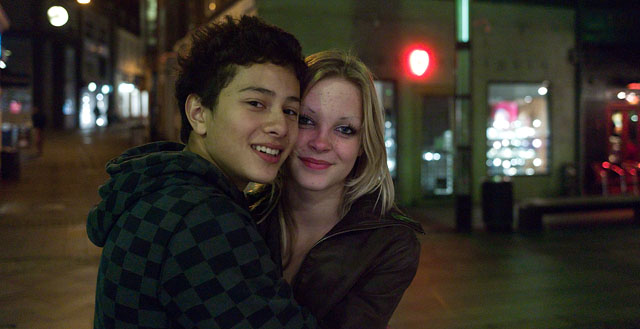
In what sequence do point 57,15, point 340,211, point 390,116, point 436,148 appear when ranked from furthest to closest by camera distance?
point 436,148, point 390,116, point 57,15, point 340,211

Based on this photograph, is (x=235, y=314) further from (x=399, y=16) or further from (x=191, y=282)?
(x=399, y=16)

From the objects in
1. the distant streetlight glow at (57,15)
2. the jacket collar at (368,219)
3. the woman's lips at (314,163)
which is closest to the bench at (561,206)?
the jacket collar at (368,219)

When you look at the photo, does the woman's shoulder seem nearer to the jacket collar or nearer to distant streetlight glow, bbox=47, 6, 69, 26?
the jacket collar

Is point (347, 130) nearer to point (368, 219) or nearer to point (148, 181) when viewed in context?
point (368, 219)

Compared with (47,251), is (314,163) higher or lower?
higher

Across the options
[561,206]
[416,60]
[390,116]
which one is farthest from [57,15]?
[561,206]

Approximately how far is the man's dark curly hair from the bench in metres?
9.63

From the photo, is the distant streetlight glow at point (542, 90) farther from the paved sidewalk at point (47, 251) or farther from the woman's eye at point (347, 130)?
the woman's eye at point (347, 130)

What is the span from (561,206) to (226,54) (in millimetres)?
10340

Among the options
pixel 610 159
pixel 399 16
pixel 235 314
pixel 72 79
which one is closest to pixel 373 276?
pixel 235 314

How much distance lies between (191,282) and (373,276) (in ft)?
2.73

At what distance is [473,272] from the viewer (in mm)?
7598

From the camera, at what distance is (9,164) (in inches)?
661

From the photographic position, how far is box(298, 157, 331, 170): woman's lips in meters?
2.36
